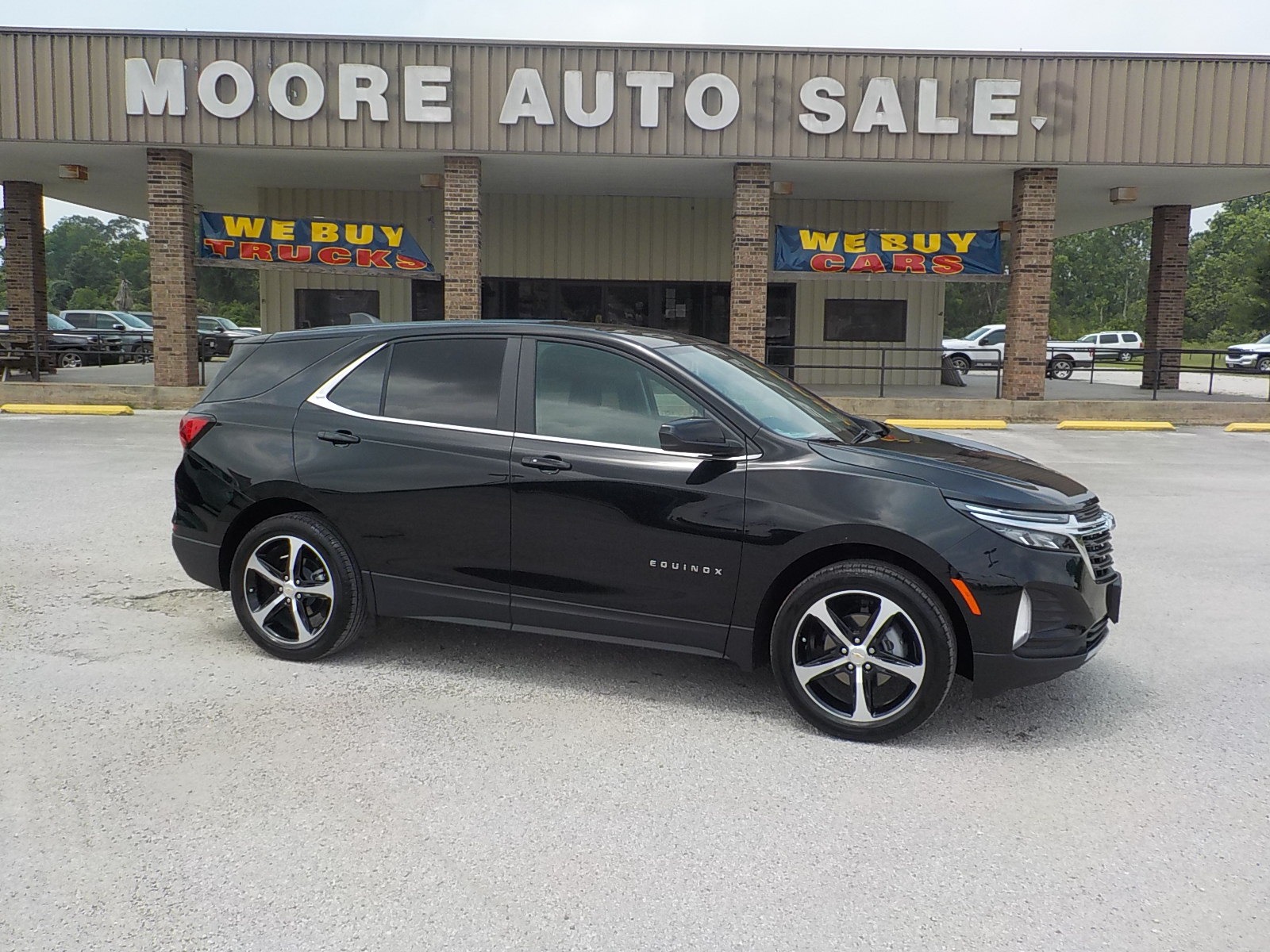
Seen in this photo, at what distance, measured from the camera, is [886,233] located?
1892 centimetres

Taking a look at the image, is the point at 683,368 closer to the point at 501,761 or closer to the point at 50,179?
the point at 501,761

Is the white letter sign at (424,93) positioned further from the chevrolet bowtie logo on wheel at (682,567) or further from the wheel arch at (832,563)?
the wheel arch at (832,563)

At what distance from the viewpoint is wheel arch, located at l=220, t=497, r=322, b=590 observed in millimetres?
5348

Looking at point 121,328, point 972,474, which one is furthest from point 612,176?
point 121,328

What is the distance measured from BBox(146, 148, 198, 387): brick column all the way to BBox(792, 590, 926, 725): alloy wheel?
16.5 meters

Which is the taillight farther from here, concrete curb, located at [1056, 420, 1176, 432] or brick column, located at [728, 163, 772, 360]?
concrete curb, located at [1056, 420, 1176, 432]

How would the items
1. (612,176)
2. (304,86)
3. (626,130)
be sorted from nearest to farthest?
(304,86), (626,130), (612,176)

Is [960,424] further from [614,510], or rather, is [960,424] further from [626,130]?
[614,510]

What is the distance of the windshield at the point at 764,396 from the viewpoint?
4.89m

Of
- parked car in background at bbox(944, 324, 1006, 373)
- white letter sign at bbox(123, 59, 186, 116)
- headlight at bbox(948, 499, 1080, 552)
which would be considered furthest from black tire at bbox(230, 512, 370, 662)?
parked car in background at bbox(944, 324, 1006, 373)

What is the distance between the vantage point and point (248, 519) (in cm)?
543

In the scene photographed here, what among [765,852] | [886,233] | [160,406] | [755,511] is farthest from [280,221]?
[765,852]

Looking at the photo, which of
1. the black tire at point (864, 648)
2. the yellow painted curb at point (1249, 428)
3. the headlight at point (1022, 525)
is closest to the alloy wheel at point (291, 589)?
the black tire at point (864, 648)

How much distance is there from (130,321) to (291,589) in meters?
33.8
